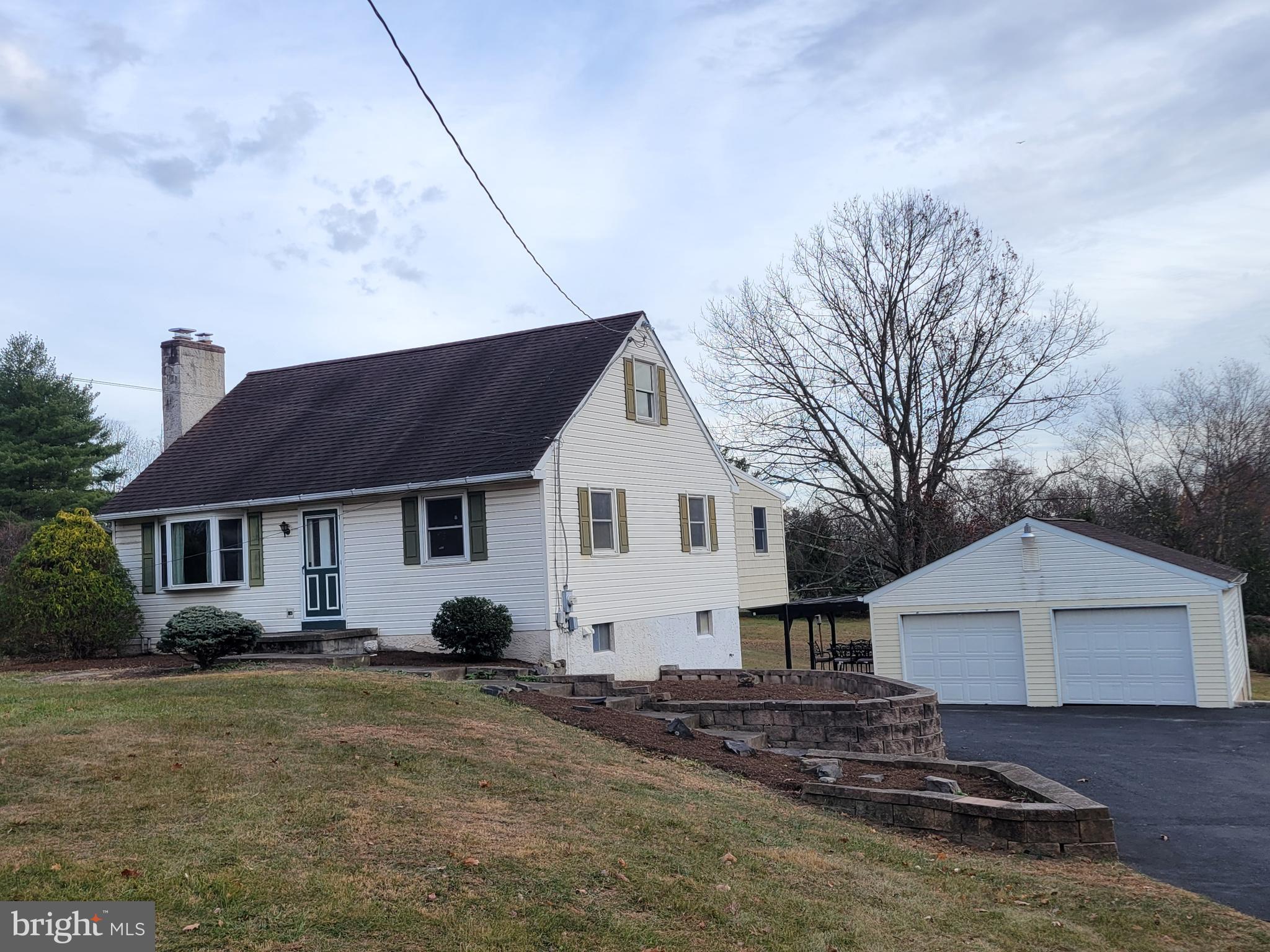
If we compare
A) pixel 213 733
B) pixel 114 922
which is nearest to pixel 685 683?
pixel 213 733

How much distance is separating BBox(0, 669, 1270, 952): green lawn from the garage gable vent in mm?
15572

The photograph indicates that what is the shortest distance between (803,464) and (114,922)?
97.9 feet

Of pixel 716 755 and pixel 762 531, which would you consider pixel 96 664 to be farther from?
pixel 762 531

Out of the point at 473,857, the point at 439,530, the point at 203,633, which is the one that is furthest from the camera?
the point at 439,530

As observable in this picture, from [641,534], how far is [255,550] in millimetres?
7445

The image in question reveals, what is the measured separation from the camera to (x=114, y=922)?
16.5 ft

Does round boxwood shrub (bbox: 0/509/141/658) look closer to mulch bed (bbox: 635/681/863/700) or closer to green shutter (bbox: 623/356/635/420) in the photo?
green shutter (bbox: 623/356/635/420)

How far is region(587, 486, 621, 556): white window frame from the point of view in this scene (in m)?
19.5

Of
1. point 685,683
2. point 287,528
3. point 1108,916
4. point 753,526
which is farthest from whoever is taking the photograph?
point 753,526

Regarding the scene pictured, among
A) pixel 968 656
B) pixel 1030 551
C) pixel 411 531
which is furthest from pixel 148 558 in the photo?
pixel 1030 551

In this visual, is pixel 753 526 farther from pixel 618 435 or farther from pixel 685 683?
pixel 685 683

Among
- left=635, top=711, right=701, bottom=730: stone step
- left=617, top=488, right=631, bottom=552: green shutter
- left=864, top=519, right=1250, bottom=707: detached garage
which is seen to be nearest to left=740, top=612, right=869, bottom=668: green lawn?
→ left=864, top=519, right=1250, bottom=707: detached garage

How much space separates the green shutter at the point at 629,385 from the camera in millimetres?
21281

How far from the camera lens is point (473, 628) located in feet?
57.7
